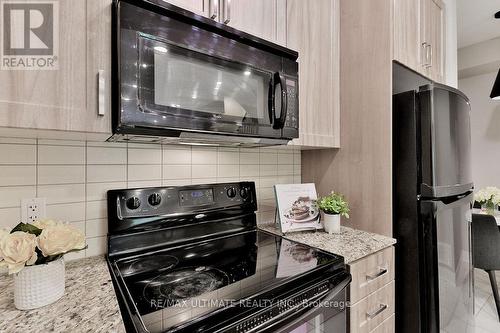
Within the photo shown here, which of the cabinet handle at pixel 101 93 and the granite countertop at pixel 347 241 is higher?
the cabinet handle at pixel 101 93

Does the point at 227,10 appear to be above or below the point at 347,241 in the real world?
above

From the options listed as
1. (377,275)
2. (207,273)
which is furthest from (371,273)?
(207,273)

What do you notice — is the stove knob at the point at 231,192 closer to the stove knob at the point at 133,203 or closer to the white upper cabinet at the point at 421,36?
the stove knob at the point at 133,203

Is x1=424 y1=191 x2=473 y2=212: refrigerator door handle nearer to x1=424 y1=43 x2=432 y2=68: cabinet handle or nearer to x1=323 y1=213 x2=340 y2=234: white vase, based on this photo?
x1=323 y1=213 x2=340 y2=234: white vase

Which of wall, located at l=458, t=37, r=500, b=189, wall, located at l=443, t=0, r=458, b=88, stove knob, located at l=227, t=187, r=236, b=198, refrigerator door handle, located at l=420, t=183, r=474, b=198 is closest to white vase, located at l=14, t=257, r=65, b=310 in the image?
stove knob, located at l=227, t=187, r=236, b=198

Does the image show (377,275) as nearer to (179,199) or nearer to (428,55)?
(179,199)

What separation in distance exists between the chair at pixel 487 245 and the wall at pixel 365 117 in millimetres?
1490

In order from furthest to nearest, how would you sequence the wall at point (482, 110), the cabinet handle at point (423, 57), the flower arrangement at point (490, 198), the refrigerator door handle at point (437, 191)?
1. the wall at point (482, 110)
2. the flower arrangement at point (490, 198)
3. the cabinet handle at point (423, 57)
4. the refrigerator door handle at point (437, 191)

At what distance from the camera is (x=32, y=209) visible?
0.96 m

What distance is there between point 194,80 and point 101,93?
1.06 ft

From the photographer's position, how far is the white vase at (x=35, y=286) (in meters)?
0.67

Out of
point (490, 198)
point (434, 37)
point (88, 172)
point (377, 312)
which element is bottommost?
point (377, 312)

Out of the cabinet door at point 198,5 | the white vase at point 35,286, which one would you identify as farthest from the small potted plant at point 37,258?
the cabinet door at point 198,5

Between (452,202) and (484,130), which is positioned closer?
(452,202)
